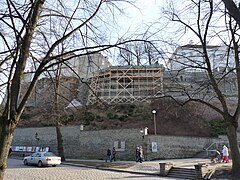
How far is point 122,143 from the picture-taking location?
3108 cm

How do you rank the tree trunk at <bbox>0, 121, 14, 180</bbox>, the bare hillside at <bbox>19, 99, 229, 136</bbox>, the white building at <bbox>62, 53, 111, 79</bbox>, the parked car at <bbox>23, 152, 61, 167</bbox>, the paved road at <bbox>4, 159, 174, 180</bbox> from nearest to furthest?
the tree trunk at <bbox>0, 121, 14, 180</bbox>
the white building at <bbox>62, 53, 111, 79</bbox>
the paved road at <bbox>4, 159, 174, 180</bbox>
the parked car at <bbox>23, 152, 61, 167</bbox>
the bare hillside at <bbox>19, 99, 229, 136</bbox>

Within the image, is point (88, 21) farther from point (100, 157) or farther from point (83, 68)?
point (100, 157)

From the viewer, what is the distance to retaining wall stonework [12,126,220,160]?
30.3 meters

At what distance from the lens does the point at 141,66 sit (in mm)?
6293

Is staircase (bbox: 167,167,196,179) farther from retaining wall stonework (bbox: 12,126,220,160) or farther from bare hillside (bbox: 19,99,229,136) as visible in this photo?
bare hillside (bbox: 19,99,229,136)

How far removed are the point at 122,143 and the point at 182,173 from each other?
507 inches

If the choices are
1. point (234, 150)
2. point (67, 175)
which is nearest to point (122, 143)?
point (67, 175)

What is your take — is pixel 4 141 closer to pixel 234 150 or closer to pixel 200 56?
pixel 200 56

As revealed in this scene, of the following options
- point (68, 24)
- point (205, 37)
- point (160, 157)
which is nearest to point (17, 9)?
point (68, 24)

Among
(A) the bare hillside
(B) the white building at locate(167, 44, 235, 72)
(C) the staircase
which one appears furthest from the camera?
(A) the bare hillside

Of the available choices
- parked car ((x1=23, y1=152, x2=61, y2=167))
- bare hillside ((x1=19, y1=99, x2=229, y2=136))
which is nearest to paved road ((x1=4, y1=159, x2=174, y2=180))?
parked car ((x1=23, y1=152, x2=61, y2=167))

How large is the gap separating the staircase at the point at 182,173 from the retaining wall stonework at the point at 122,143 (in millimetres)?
9893

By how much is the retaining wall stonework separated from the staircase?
989cm

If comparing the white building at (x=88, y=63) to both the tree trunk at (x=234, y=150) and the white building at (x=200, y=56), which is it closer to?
the white building at (x=200, y=56)
